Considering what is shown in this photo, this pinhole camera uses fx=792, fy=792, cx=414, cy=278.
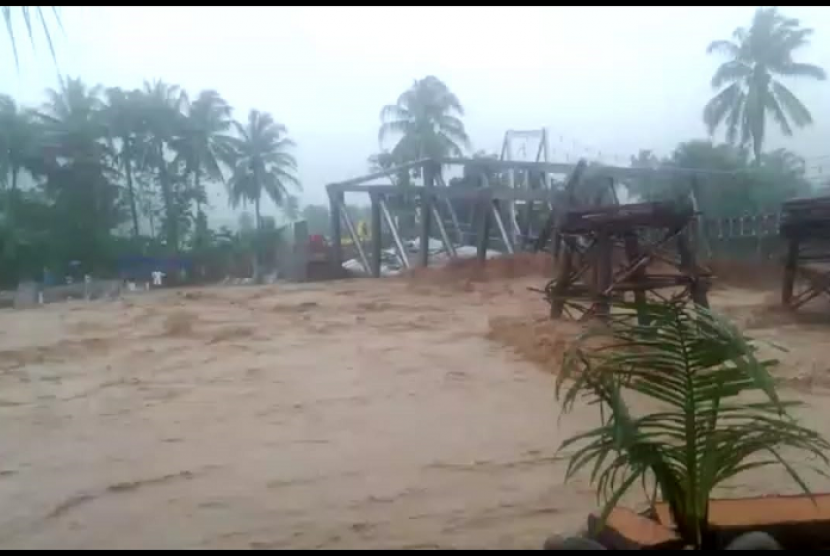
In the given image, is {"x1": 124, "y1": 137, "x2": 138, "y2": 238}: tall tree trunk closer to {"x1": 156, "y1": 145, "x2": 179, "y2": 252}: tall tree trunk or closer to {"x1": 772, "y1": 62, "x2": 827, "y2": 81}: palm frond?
{"x1": 156, "y1": 145, "x2": 179, "y2": 252}: tall tree trunk

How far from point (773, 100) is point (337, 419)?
4.19 meters

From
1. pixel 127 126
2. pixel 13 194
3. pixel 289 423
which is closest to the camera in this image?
pixel 289 423

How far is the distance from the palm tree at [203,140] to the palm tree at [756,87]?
3.68 metres

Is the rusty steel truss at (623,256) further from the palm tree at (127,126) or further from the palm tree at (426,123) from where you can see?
the palm tree at (127,126)

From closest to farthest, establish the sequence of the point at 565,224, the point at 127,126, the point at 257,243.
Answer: the point at 127,126, the point at 565,224, the point at 257,243

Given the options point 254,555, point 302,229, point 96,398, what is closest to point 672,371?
point 254,555

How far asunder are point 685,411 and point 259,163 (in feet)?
17.0

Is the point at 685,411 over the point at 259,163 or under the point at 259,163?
under

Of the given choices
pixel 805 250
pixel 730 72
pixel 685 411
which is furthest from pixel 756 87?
pixel 685 411

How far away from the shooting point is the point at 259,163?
6.38m

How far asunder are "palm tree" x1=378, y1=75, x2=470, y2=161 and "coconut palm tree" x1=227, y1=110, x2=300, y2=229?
89 centimetres

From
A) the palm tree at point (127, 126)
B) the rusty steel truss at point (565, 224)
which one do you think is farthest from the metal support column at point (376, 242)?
the palm tree at point (127, 126)

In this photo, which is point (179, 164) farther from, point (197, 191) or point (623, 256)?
point (623, 256)

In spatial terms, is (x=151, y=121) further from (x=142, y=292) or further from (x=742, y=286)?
(x=742, y=286)
